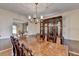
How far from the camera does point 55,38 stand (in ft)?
5.99

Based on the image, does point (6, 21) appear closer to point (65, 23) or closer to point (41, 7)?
point (41, 7)

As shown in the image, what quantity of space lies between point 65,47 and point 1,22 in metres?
1.20

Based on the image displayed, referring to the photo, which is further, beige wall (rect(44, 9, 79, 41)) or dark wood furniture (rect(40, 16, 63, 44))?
dark wood furniture (rect(40, 16, 63, 44))

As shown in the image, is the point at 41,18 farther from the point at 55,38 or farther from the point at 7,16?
the point at 7,16

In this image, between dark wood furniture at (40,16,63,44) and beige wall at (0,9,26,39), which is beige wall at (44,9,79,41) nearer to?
dark wood furniture at (40,16,63,44)

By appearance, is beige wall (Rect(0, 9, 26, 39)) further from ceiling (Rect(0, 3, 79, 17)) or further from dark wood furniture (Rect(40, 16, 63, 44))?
dark wood furniture (Rect(40, 16, 63, 44))

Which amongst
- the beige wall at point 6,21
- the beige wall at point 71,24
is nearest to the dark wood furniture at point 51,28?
the beige wall at point 71,24

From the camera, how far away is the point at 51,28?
1.80 meters

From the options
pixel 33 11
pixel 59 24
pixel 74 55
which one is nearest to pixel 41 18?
pixel 33 11

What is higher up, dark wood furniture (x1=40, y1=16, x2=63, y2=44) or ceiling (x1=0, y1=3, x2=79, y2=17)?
ceiling (x1=0, y1=3, x2=79, y2=17)

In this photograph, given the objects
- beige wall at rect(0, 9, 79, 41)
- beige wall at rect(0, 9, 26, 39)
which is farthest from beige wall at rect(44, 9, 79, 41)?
beige wall at rect(0, 9, 26, 39)

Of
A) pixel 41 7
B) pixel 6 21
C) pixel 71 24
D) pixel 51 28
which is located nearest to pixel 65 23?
pixel 71 24

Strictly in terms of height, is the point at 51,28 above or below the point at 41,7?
below

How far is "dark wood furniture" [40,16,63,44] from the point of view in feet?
5.65
